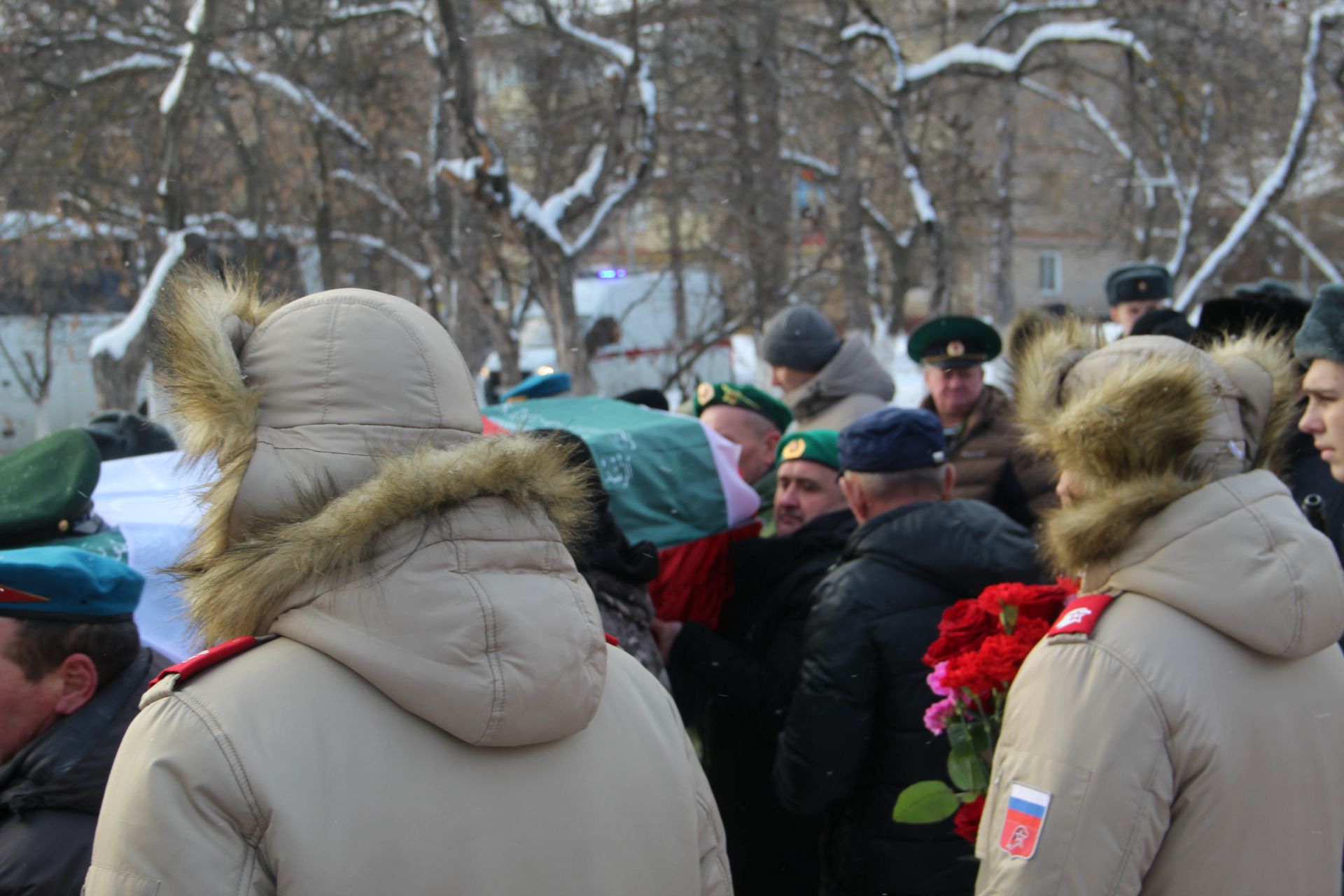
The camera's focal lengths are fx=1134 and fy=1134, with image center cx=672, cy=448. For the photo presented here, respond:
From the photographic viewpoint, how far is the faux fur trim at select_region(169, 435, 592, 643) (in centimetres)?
132

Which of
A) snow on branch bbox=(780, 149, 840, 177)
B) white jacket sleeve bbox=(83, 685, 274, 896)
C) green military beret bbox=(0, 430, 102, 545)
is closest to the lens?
white jacket sleeve bbox=(83, 685, 274, 896)

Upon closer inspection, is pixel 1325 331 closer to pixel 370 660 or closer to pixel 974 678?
pixel 974 678

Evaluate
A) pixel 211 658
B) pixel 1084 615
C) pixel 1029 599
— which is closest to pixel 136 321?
pixel 1029 599

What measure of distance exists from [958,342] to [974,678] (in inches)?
109

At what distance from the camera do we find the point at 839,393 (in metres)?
4.93

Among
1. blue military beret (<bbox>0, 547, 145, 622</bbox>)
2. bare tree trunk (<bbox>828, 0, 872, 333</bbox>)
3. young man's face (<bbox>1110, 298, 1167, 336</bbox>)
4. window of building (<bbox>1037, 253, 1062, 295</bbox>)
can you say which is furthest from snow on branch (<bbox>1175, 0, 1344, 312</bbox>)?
window of building (<bbox>1037, 253, 1062, 295</bbox>)

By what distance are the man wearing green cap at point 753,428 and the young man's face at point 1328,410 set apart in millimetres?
1949

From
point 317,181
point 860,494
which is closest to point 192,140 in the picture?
point 317,181

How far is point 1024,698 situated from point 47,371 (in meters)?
17.5

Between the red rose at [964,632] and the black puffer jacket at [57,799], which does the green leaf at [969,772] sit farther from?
the black puffer jacket at [57,799]

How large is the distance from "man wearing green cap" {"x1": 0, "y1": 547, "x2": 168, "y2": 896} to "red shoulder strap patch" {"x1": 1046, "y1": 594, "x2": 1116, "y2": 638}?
1.62 metres

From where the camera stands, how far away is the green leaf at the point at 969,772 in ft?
7.25

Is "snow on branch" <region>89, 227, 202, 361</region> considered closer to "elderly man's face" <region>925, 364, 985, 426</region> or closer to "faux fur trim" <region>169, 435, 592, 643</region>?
"elderly man's face" <region>925, 364, 985, 426</region>

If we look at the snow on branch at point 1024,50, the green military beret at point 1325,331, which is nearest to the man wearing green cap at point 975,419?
the green military beret at point 1325,331
